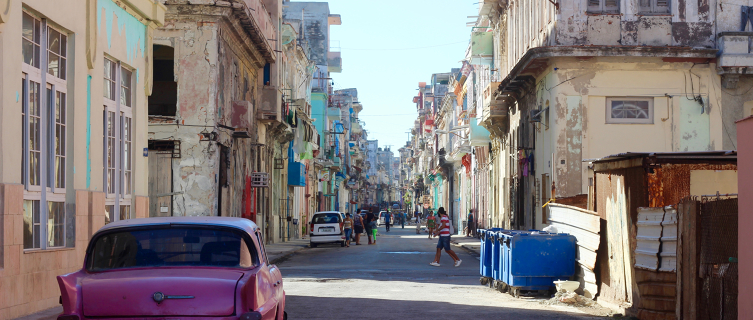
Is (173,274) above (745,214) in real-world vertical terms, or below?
below

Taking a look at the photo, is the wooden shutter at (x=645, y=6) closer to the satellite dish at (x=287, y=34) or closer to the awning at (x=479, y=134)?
the awning at (x=479, y=134)

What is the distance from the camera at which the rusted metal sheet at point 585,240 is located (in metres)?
13.5

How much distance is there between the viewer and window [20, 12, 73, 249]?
11656 millimetres

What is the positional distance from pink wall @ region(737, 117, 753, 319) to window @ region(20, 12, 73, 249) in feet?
29.7

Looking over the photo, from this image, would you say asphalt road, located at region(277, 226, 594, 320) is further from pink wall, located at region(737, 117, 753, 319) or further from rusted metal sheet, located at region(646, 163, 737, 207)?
pink wall, located at region(737, 117, 753, 319)

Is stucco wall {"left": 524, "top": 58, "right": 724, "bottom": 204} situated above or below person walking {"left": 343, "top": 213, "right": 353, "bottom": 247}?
above

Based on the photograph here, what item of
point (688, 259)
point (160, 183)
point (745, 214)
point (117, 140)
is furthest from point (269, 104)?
point (745, 214)

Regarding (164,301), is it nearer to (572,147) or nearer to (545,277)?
(545,277)

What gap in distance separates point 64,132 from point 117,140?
255 centimetres

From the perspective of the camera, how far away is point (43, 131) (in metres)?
12.2

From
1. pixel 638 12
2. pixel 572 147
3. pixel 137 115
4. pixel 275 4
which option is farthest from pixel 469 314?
pixel 275 4

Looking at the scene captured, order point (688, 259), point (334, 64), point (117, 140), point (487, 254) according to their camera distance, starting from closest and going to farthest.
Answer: point (688, 259), point (117, 140), point (487, 254), point (334, 64)

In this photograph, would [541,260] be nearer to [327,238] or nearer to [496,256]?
[496,256]

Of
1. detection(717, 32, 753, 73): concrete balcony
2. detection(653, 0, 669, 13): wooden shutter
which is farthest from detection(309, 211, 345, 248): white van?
detection(717, 32, 753, 73): concrete balcony
